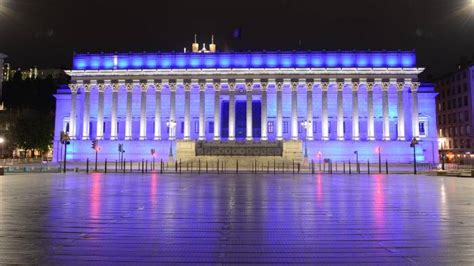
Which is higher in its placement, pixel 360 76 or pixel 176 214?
pixel 360 76

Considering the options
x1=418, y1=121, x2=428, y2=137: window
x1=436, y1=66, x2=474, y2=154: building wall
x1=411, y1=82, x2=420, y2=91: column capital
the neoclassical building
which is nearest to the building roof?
the neoclassical building

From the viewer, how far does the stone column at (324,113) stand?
80188 mm

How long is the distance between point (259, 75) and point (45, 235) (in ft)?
243

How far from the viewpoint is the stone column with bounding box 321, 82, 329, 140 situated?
80.2 metres

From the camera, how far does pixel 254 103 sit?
283 ft

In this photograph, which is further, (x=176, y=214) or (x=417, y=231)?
(x=176, y=214)

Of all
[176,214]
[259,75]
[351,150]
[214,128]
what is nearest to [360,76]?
[351,150]

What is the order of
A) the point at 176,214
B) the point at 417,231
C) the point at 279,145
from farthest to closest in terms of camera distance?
the point at 279,145, the point at 176,214, the point at 417,231

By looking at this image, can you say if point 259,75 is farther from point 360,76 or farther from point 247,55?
point 360,76

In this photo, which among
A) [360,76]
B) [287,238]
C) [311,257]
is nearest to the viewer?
[311,257]

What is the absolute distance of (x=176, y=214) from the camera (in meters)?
13.9

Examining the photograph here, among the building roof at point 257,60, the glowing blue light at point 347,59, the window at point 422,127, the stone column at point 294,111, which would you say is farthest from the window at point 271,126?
the window at point 422,127

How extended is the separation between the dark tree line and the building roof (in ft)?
76.8

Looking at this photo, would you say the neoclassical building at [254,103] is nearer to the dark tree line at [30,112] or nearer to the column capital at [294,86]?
the column capital at [294,86]
